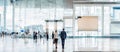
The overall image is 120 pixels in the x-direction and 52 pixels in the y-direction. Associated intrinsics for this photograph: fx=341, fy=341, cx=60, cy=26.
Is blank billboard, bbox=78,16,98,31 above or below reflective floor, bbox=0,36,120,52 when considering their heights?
above

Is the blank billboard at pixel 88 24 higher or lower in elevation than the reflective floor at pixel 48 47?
higher

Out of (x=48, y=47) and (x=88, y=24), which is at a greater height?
(x=88, y=24)

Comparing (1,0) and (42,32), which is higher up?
(1,0)

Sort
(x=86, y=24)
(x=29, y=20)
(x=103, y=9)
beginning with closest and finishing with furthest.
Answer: (x=86, y=24) < (x=103, y=9) < (x=29, y=20)

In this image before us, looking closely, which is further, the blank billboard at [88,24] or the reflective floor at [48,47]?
the blank billboard at [88,24]

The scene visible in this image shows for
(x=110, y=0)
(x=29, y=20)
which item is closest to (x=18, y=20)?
(x=29, y=20)

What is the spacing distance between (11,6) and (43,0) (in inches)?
172

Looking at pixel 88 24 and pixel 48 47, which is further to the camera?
pixel 88 24

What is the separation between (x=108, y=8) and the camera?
39.9 meters

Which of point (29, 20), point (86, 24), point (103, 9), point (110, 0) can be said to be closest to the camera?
point (86, 24)

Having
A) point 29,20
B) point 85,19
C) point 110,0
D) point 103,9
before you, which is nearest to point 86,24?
point 85,19

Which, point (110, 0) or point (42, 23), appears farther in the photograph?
point (42, 23)

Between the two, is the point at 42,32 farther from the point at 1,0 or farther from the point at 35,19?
the point at 1,0

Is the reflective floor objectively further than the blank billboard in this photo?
No
